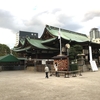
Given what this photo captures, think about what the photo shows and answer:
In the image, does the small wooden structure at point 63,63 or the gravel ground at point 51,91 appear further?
the small wooden structure at point 63,63

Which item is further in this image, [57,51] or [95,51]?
[95,51]

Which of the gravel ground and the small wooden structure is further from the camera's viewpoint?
the small wooden structure

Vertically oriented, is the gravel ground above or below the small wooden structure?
below

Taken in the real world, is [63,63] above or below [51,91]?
above

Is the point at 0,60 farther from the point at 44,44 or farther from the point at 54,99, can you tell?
the point at 54,99

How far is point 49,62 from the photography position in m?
30.6

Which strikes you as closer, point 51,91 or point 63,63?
point 51,91

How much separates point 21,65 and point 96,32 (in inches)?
5435

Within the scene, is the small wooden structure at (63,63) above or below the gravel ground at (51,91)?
above

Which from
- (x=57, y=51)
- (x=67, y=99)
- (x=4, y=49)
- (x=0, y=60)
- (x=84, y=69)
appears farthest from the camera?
(x=4, y=49)

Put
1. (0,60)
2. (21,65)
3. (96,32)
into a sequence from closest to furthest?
(0,60) → (21,65) → (96,32)

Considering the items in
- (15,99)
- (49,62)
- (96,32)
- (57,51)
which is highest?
(96,32)

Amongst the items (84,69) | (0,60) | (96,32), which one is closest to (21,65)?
(0,60)

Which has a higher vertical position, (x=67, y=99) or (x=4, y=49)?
(x=4, y=49)
